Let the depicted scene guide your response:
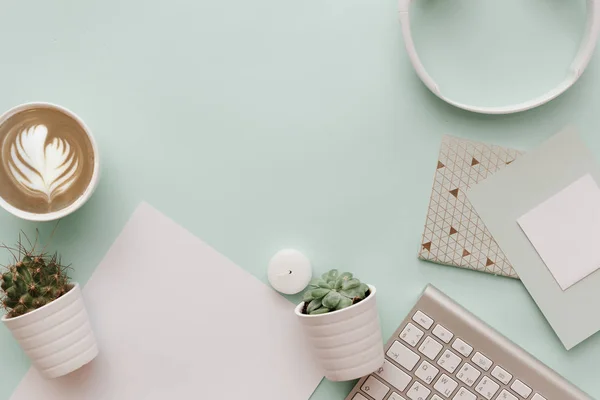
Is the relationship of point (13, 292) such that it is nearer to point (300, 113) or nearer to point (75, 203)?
point (75, 203)

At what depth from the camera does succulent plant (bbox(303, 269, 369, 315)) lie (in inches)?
23.9

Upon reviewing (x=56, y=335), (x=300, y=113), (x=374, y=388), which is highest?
(x=300, y=113)

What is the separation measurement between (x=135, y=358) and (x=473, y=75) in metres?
0.50

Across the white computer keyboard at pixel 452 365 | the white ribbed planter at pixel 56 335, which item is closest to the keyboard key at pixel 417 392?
the white computer keyboard at pixel 452 365

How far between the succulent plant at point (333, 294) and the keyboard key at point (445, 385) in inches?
5.4

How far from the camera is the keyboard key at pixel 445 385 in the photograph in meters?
0.66

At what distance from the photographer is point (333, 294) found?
61 cm

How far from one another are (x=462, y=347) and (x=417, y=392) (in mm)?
71

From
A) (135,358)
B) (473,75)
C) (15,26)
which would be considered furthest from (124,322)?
(473,75)

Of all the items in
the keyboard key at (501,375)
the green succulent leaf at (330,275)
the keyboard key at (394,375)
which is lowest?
the keyboard key at (394,375)

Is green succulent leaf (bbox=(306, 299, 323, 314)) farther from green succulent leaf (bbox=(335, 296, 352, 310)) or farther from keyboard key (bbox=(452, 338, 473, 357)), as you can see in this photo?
keyboard key (bbox=(452, 338, 473, 357))

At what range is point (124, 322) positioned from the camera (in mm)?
688

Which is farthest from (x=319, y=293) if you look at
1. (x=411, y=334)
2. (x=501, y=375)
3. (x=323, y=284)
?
(x=501, y=375)

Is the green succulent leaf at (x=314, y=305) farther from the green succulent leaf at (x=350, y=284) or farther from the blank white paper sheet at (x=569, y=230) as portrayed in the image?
the blank white paper sheet at (x=569, y=230)
